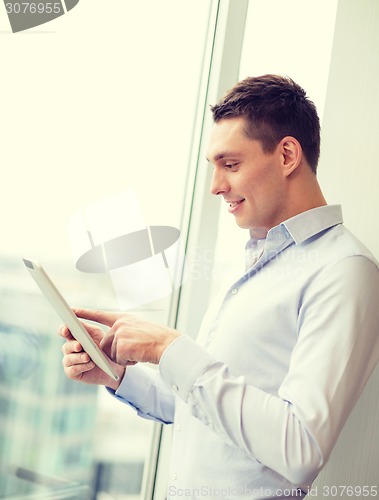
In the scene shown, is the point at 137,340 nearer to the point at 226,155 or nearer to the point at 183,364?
the point at 183,364

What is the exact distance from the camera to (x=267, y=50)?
72.2 inches

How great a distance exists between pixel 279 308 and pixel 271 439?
25cm

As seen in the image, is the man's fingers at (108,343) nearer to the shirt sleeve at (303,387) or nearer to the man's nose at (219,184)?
the shirt sleeve at (303,387)

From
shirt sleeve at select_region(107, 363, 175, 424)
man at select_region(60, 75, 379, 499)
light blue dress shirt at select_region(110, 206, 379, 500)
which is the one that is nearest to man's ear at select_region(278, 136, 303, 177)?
man at select_region(60, 75, 379, 499)

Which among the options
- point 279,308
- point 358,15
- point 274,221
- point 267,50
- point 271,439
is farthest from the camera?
point 267,50

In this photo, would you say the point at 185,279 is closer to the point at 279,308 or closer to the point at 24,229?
the point at 24,229

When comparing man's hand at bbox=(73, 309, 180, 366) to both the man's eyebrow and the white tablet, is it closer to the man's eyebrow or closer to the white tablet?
the white tablet

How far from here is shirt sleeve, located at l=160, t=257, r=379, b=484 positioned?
0.92 m

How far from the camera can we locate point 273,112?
4.06 feet

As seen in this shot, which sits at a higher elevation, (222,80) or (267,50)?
(267,50)

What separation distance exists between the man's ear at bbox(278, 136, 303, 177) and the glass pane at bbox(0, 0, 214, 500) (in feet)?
1.67

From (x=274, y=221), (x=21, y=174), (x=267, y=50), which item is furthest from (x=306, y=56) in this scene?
(x=21, y=174)

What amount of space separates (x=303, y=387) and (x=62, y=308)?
15.2 inches

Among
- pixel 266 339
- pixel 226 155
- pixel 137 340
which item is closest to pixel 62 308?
pixel 137 340
